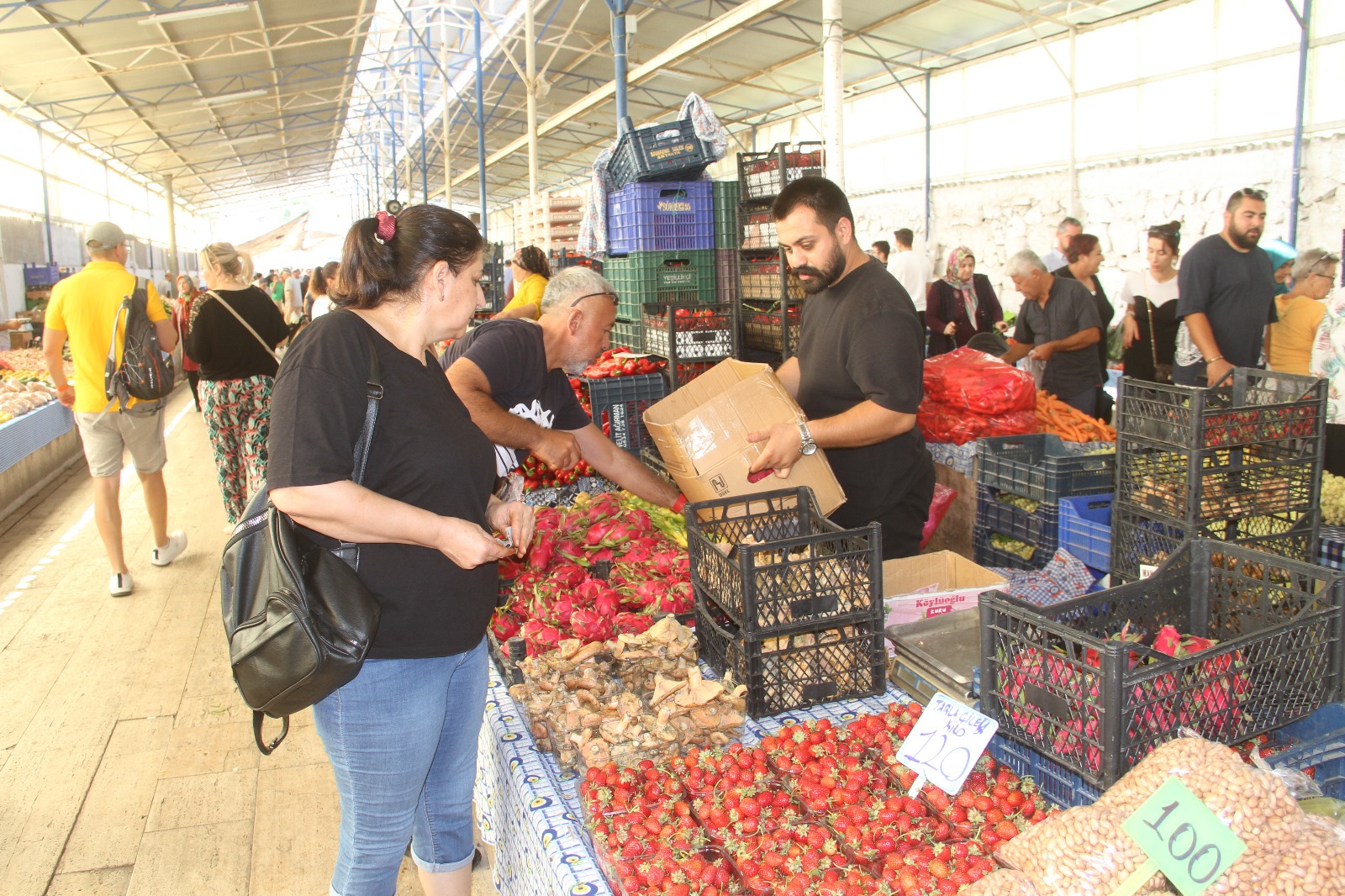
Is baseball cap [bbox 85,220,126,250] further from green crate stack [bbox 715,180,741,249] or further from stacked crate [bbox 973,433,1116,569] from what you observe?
stacked crate [bbox 973,433,1116,569]

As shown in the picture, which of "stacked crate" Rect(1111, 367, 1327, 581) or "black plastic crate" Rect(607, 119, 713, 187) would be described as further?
"black plastic crate" Rect(607, 119, 713, 187)

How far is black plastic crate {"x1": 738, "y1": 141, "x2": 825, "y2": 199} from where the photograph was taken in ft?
18.5

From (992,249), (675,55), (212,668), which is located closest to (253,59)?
(675,55)

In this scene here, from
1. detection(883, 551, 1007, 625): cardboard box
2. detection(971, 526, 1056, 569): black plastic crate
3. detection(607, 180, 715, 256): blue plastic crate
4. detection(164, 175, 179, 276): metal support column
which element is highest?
detection(164, 175, 179, 276): metal support column

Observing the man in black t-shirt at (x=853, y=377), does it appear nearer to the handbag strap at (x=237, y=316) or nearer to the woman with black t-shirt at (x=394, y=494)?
the woman with black t-shirt at (x=394, y=494)

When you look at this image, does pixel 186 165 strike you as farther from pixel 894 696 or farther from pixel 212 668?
pixel 894 696

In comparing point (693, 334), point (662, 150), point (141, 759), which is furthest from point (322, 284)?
point (141, 759)

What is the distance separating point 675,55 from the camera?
30.0 feet

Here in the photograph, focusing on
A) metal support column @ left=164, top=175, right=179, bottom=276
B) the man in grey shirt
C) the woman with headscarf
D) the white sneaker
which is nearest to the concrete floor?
the white sneaker

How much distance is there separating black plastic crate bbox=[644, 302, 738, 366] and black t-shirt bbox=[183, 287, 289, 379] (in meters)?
2.03

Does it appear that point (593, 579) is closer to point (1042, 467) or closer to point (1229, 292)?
point (1042, 467)

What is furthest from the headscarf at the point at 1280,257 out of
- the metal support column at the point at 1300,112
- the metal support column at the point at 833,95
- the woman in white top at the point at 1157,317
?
the metal support column at the point at 1300,112

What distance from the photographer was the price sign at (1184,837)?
3.55ft

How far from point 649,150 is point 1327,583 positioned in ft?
14.7
